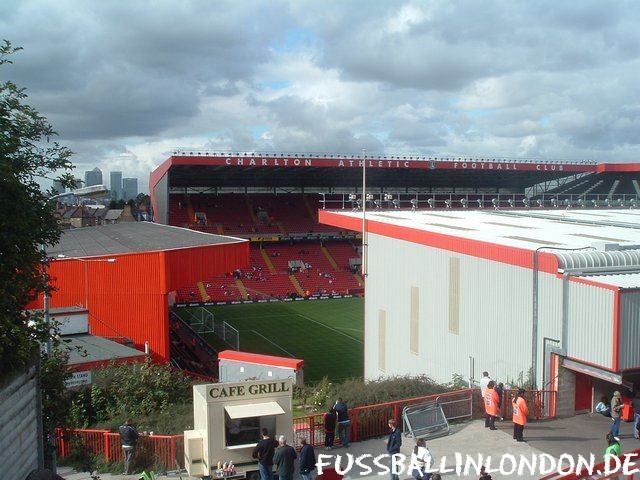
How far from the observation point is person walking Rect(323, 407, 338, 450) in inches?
557

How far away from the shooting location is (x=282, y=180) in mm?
71438

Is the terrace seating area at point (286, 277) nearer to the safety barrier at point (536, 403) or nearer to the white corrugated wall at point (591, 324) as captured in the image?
the safety barrier at point (536, 403)

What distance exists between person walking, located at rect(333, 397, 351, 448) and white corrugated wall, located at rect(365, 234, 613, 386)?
5.92 meters

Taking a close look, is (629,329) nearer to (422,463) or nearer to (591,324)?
(591,324)

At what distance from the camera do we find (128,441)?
43.6 ft

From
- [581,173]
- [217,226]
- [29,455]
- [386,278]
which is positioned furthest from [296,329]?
[581,173]

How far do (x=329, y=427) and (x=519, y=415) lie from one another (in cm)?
404

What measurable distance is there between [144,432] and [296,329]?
3050 centimetres

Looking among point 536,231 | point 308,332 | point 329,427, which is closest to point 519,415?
point 329,427

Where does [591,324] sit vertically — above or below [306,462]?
above

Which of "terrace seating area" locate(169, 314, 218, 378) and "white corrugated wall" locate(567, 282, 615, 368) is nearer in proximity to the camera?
"white corrugated wall" locate(567, 282, 615, 368)

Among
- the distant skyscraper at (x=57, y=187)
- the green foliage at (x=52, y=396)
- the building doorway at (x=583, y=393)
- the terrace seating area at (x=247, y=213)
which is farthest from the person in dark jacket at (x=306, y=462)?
the terrace seating area at (x=247, y=213)

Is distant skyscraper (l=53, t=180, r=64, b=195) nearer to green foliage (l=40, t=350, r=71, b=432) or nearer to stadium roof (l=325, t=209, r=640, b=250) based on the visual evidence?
green foliage (l=40, t=350, r=71, b=432)

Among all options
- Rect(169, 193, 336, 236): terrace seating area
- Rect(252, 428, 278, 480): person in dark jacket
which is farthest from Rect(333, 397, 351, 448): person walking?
Rect(169, 193, 336, 236): terrace seating area
